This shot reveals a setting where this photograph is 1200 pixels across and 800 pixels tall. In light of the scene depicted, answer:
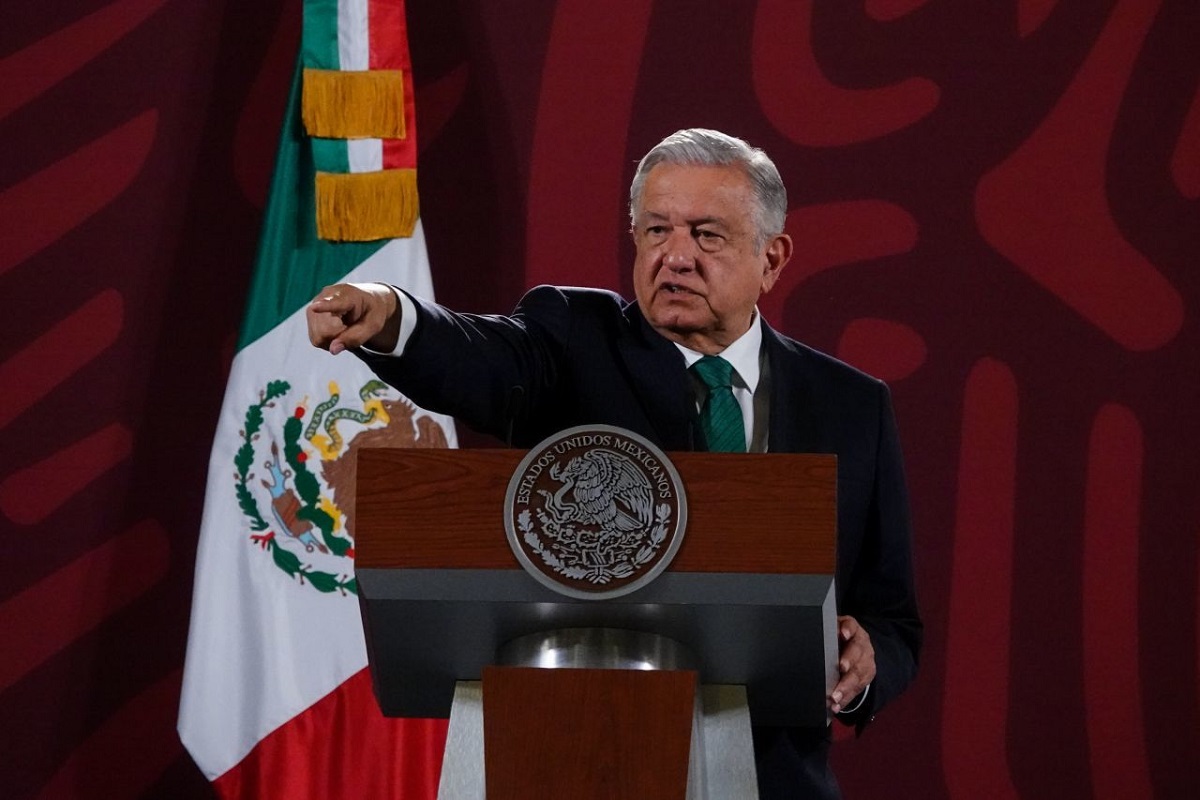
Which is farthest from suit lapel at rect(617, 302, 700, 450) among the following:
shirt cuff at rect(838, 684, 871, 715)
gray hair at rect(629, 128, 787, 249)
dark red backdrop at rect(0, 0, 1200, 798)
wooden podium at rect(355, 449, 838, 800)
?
dark red backdrop at rect(0, 0, 1200, 798)

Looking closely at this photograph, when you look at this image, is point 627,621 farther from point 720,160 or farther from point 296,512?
point 296,512

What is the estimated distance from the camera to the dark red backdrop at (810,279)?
324 centimetres

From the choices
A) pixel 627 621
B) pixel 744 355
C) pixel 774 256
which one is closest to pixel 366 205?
pixel 774 256

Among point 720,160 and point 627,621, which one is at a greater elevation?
point 720,160

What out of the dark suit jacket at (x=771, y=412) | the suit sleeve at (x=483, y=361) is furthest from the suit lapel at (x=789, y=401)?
the suit sleeve at (x=483, y=361)

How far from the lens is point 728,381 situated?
1737 millimetres

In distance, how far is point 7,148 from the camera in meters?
3.35

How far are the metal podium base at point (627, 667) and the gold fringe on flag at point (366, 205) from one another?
6.12 ft

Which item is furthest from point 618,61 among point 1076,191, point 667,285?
point 667,285

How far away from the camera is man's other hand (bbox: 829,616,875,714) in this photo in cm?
145

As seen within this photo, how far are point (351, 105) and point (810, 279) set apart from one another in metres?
1.07

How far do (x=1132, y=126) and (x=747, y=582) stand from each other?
8.55 feet

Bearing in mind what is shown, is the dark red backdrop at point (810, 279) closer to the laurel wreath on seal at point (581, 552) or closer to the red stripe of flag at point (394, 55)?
the red stripe of flag at point (394, 55)

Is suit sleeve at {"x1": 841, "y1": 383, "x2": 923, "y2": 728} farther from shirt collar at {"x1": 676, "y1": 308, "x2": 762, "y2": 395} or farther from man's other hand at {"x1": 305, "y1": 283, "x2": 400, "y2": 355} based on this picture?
man's other hand at {"x1": 305, "y1": 283, "x2": 400, "y2": 355}
